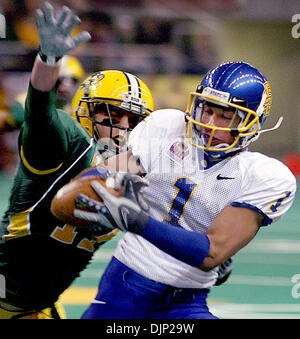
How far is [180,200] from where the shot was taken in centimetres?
254

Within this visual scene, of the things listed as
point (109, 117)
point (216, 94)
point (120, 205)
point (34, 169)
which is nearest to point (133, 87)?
point (109, 117)

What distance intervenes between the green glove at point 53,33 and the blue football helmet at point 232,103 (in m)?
0.57

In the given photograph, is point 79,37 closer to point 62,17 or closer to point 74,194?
point 62,17

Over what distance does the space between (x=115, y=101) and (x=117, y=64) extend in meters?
7.25

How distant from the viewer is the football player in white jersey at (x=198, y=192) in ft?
7.93

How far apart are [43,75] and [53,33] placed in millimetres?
155

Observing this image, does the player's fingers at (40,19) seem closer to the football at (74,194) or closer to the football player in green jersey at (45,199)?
the football player in green jersey at (45,199)

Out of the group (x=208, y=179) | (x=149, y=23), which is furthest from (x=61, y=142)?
(x=149, y=23)

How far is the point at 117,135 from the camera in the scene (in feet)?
10.7

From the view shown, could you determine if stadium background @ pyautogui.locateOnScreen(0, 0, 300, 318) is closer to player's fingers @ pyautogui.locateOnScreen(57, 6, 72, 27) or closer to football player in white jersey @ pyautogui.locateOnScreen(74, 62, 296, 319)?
football player in white jersey @ pyautogui.locateOnScreen(74, 62, 296, 319)

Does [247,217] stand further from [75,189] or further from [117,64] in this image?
[117,64]

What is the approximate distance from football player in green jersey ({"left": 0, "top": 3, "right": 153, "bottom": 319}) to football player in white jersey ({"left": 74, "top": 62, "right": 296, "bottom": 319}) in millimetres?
257

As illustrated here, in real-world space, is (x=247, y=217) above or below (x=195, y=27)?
above

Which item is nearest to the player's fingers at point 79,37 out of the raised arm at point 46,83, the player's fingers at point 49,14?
the raised arm at point 46,83
